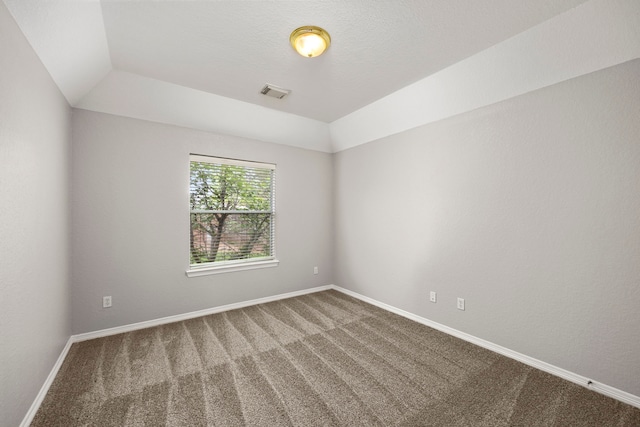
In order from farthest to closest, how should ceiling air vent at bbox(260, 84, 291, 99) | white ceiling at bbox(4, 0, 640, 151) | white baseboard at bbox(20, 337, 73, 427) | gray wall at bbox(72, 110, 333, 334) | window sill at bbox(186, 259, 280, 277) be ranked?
window sill at bbox(186, 259, 280, 277), ceiling air vent at bbox(260, 84, 291, 99), gray wall at bbox(72, 110, 333, 334), white ceiling at bbox(4, 0, 640, 151), white baseboard at bbox(20, 337, 73, 427)

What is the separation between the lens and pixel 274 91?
2.89 meters

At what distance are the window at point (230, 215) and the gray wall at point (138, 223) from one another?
120mm

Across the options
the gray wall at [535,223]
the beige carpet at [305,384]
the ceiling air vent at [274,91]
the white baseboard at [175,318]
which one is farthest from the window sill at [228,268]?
the ceiling air vent at [274,91]

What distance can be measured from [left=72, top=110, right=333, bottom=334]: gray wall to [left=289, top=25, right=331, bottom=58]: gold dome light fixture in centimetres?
178

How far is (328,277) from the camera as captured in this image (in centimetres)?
447

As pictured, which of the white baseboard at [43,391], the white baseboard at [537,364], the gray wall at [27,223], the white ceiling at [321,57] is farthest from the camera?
the white baseboard at [537,364]

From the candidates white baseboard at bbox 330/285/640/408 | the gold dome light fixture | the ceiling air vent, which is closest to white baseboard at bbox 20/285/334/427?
white baseboard at bbox 330/285/640/408

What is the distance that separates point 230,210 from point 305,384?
2.38 meters

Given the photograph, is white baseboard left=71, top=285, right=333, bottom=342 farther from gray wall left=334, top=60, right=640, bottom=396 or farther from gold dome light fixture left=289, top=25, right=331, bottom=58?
gold dome light fixture left=289, top=25, right=331, bottom=58

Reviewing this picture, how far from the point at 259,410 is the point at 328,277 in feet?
9.29

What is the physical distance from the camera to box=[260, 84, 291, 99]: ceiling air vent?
281cm

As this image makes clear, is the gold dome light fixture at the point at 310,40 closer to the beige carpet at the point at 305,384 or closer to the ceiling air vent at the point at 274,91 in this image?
the ceiling air vent at the point at 274,91

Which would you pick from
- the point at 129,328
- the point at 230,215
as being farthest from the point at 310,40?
the point at 129,328

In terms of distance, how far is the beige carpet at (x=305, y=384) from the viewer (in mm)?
1649
